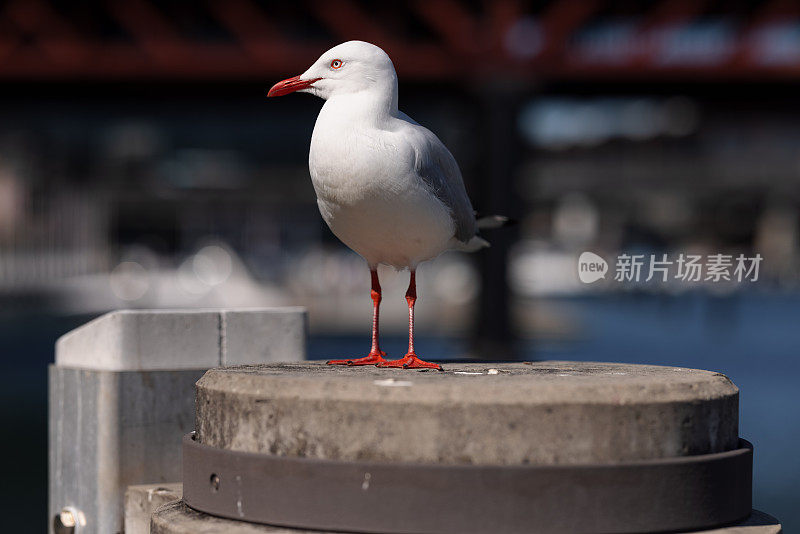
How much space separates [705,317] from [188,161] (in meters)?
26.9

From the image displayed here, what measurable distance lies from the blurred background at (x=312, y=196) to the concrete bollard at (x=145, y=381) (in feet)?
7.16

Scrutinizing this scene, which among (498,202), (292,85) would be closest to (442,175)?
(292,85)

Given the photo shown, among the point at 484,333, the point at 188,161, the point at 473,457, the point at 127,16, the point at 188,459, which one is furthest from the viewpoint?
the point at 188,161

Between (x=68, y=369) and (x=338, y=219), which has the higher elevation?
(x=338, y=219)

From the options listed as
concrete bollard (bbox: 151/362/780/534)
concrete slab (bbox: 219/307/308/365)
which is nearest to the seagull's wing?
concrete slab (bbox: 219/307/308/365)

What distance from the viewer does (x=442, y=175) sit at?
5.20m

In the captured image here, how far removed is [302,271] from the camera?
4803 cm

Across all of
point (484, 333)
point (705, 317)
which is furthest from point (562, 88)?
point (705, 317)

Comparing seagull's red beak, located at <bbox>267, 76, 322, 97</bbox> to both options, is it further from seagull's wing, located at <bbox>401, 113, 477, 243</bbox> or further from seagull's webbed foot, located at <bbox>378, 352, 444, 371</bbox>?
seagull's webbed foot, located at <bbox>378, 352, 444, 371</bbox>

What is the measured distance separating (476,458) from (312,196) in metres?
49.5

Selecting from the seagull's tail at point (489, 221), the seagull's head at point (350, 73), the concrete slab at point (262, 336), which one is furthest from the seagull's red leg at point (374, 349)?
the seagull's head at point (350, 73)

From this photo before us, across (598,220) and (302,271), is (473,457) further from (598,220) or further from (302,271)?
(598,220)

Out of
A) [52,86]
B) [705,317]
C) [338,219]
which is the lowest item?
[705,317]

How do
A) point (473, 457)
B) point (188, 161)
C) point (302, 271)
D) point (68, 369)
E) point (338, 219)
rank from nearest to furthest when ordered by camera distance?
point (473, 457)
point (338, 219)
point (68, 369)
point (302, 271)
point (188, 161)
